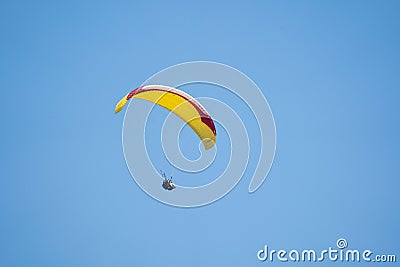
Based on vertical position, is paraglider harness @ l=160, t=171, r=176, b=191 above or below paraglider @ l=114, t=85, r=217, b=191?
below

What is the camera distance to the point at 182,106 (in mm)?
15523

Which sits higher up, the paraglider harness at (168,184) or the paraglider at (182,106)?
Answer: the paraglider at (182,106)

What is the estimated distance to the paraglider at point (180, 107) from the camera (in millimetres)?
15078

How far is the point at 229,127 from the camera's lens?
15.7 m

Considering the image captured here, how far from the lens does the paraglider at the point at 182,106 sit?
15.1 metres

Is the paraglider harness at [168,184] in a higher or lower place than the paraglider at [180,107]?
lower

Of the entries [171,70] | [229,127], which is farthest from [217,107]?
[171,70]

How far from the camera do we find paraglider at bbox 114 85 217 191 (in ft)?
49.5

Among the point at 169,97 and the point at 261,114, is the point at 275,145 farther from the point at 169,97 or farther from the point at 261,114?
the point at 169,97

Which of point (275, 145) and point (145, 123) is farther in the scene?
point (275, 145)

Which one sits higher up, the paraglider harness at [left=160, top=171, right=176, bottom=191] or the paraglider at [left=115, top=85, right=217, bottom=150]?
the paraglider at [left=115, top=85, right=217, bottom=150]

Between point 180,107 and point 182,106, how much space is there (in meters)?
0.11

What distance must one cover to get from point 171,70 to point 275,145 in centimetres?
432

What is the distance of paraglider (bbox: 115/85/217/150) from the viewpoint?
49.5 ft
